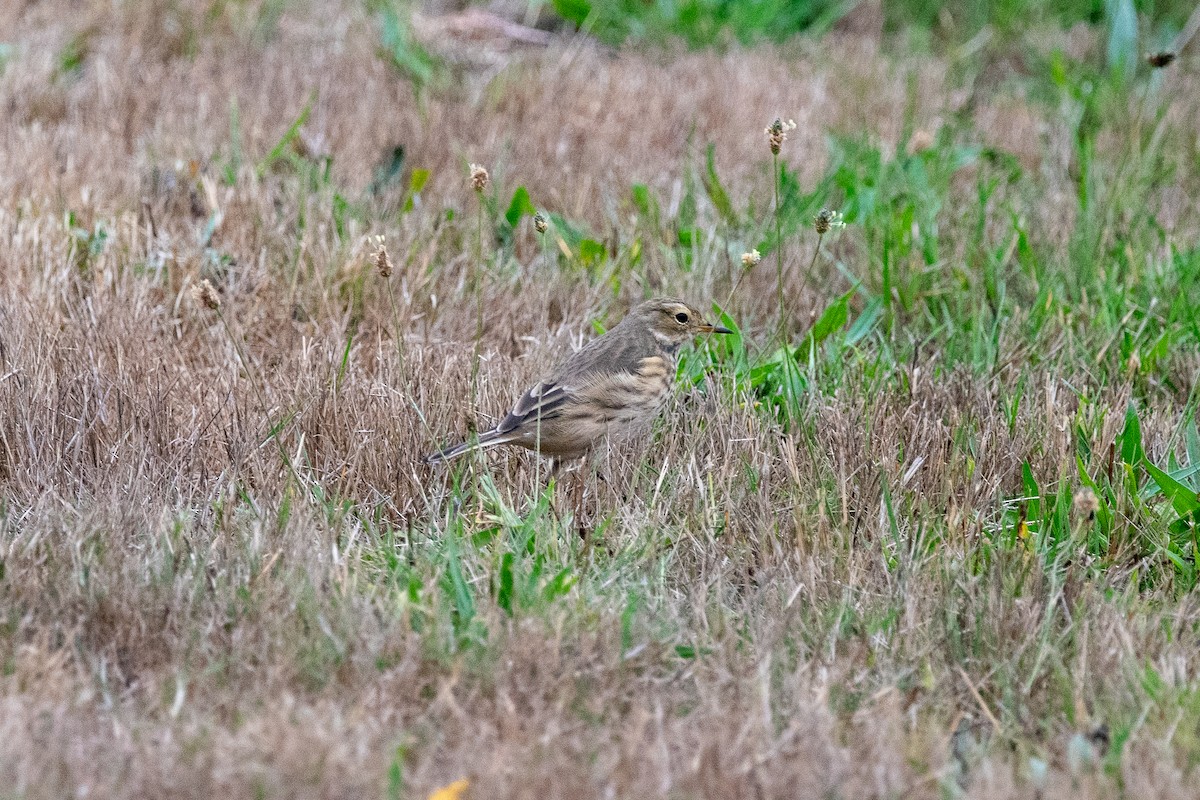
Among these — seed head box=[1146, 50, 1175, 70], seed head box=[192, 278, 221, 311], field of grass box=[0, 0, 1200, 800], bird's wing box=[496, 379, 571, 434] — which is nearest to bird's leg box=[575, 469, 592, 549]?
field of grass box=[0, 0, 1200, 800]

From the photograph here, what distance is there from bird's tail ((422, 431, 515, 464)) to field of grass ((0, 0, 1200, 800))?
6 centimetres

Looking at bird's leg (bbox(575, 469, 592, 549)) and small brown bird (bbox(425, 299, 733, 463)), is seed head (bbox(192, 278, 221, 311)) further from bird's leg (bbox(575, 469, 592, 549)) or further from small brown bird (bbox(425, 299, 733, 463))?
bird's leg (bbox(575, 469, 592, 549))

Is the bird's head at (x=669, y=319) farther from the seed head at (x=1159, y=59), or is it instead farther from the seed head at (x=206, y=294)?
the seed head at (x=1159, y=59)

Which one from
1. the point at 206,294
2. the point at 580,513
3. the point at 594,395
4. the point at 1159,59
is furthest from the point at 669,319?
the point at 1159,59

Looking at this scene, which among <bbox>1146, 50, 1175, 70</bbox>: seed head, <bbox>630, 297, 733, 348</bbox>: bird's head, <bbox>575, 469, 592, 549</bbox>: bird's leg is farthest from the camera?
<bbox>1146, 50, 1175, 70</bbox>: seed head

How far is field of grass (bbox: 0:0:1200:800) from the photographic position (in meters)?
2.88

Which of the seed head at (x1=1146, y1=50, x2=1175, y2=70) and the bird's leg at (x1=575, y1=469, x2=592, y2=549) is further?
the seed head at (x1=1146, y1=50, x2=1175, y2=70)

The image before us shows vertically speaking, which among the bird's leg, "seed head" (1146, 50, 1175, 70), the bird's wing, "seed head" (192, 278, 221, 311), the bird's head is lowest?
the bird's leg

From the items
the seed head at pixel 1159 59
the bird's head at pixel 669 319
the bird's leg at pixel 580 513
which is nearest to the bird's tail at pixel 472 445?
the bird's leg at pixel 580 513

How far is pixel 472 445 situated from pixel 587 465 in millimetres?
531

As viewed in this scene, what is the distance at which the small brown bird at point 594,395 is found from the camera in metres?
4.21

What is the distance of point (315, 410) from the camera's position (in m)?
4.31

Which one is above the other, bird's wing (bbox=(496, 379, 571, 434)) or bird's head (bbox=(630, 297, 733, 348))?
bird's head (bbox=(630, 297, 733, 348))

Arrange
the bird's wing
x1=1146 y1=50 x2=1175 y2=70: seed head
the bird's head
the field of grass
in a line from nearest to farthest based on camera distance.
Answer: the field of grass, the bird's wing, the bird's head, x1=1146 y1=50 x2=1175 y2=70: seed head
